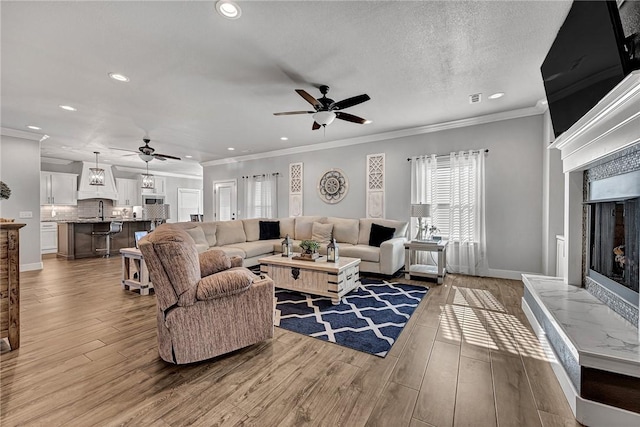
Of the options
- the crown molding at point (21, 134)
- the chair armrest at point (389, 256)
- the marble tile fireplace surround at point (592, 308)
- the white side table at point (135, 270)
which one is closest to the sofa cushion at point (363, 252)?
the chair armrest at point (389, 256)

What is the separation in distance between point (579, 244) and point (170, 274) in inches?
146

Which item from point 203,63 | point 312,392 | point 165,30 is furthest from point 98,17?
point 312,392

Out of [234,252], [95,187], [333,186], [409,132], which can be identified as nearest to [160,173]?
[95,187]

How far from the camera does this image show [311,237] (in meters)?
5.71

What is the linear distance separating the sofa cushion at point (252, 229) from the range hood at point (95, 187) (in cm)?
573

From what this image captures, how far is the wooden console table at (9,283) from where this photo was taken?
2.16 metres

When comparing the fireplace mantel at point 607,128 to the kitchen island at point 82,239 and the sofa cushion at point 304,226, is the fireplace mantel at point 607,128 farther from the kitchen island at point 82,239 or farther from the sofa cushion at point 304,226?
the kitchen island at point 82,239

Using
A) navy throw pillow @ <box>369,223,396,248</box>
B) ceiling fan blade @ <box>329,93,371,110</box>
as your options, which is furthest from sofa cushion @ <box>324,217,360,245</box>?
ceiling fan blade @ <box>329,93,371,110</box>

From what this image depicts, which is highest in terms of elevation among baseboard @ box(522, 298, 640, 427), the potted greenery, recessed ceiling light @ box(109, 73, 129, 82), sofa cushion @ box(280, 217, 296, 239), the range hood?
recessed ceiling light @ box(109, 73, 129, 82)

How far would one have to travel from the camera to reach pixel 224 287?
2.01 m

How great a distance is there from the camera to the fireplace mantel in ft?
5.10

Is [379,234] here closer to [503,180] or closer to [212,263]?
[503,180]

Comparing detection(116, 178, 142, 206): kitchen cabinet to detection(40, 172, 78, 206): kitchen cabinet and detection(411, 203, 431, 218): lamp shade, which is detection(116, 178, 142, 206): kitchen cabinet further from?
detection(411, 203, 431, 218): lamp shade

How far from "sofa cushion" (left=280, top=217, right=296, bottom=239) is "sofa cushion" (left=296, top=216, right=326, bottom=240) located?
0.13 meters
